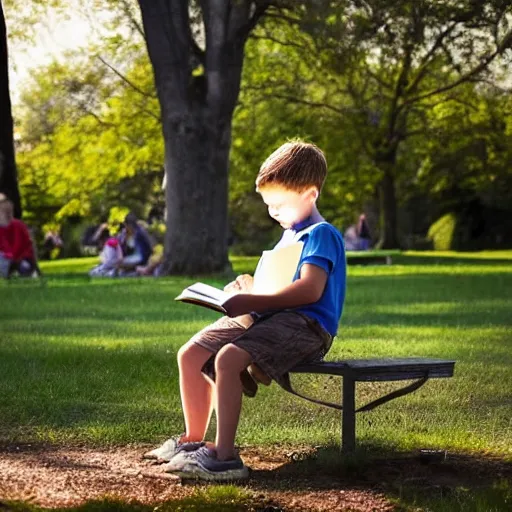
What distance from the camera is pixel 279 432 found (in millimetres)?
8422

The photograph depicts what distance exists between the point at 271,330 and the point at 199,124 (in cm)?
2091

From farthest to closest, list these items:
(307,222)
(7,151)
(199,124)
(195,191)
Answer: (7,151), (195,191), (199,124), (307,222)

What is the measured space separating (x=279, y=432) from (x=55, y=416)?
61.9 inches

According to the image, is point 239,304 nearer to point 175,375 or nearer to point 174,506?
point 174,506

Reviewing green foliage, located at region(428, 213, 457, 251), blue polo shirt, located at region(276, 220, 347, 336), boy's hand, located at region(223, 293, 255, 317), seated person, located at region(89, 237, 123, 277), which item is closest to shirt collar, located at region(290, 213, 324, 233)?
blue polo shirt, located at region(276, 220, 347, 336)

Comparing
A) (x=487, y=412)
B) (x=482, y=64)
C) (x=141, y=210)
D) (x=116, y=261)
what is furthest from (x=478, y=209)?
(x=487, y=412)

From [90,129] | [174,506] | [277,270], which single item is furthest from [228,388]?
[90,129]

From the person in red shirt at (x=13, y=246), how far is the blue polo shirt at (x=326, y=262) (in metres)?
20.2

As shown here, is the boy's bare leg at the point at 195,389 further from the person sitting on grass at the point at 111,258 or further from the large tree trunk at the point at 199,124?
the person sitting on grass at the point at 111,258

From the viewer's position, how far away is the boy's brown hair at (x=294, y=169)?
269 inches

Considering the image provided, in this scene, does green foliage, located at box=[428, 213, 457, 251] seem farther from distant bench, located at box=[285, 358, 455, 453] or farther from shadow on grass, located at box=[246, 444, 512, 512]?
distant bench, located at box=[285, 358, 455, 453]

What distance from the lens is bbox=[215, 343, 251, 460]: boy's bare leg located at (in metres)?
6.59

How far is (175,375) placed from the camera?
444 inches

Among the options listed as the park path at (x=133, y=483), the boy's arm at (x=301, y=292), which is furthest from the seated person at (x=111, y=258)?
the boy's arm at (x=301, y=292)
